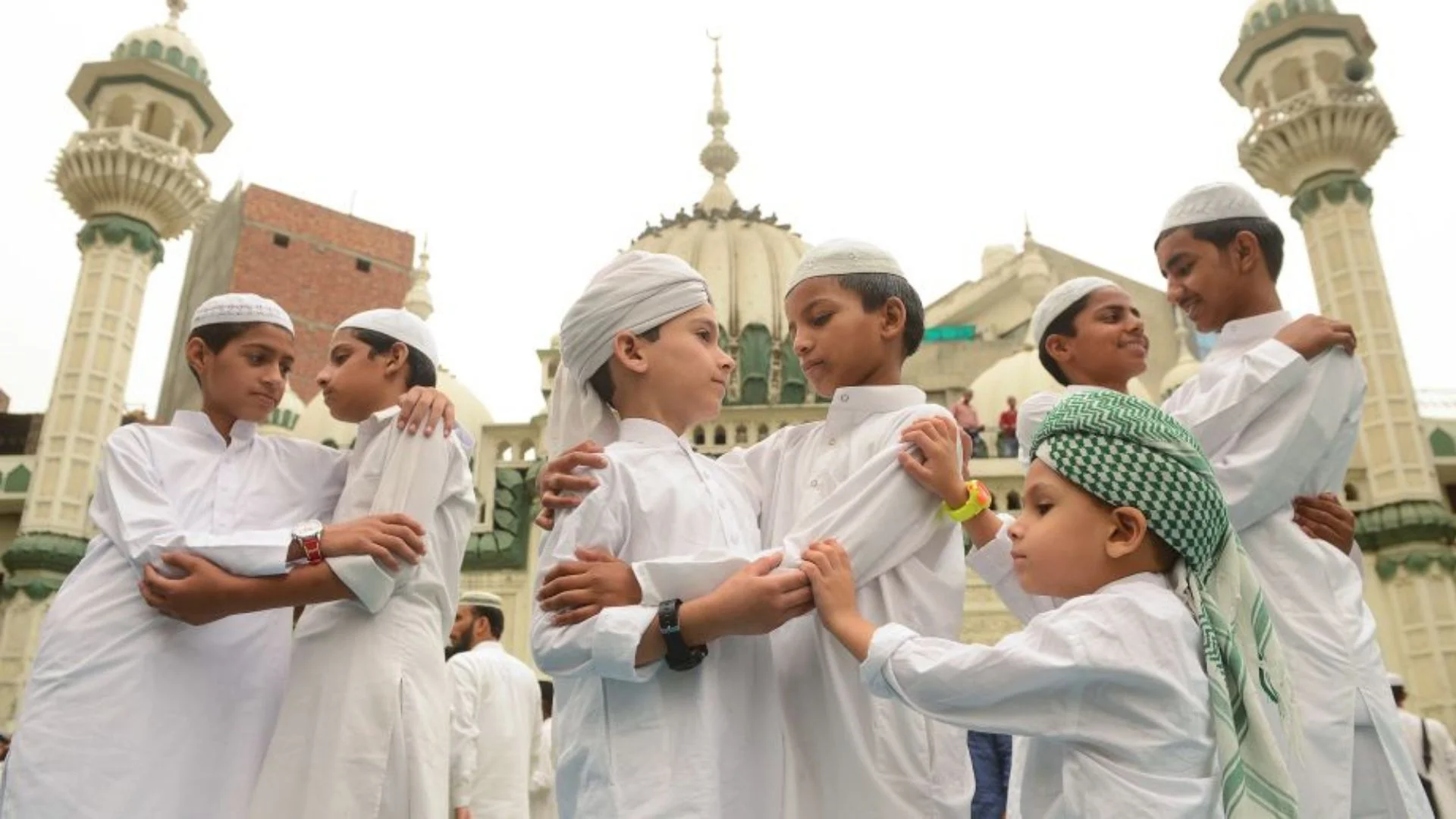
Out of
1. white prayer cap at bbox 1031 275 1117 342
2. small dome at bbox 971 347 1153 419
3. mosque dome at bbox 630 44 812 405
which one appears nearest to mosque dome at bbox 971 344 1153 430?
small dome at bbox 971 347 1153 419

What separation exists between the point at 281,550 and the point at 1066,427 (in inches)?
60.0

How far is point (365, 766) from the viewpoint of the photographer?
2.13 metres

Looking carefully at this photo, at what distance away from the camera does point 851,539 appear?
5.65ft

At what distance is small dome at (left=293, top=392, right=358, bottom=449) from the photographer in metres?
14.1

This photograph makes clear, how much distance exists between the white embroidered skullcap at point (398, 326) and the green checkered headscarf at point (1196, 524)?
5.56 feet

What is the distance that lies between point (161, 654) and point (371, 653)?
1.36 ft

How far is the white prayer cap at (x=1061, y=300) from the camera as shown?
260 cm

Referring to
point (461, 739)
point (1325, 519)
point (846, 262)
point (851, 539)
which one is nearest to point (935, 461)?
point (851, 539)

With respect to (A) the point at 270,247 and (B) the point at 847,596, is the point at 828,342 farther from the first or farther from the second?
(A) the point at 270,247

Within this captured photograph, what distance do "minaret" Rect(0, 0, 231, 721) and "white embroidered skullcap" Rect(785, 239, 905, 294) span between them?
11.8 metres

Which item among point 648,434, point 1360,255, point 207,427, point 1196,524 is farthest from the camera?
point 1360,255

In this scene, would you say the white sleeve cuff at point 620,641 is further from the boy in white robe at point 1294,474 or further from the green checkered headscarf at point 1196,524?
the boy in white robe at point 1294,474

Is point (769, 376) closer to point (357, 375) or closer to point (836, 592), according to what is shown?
point (357, 375)

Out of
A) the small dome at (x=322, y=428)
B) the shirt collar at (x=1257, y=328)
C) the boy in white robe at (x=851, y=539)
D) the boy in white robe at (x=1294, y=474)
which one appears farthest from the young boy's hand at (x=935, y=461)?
the small dome at (x=322, y=428)
